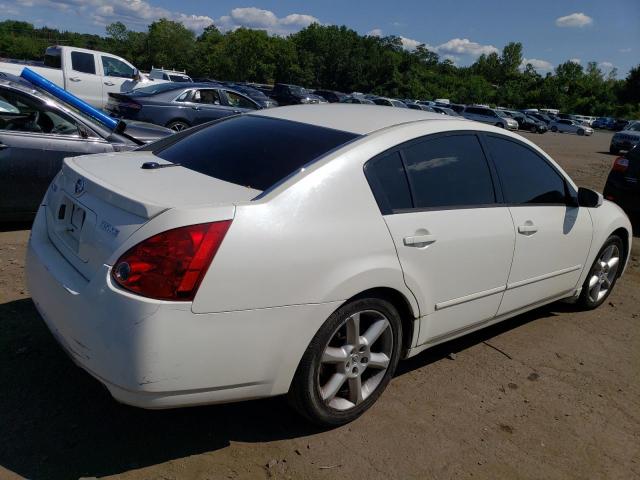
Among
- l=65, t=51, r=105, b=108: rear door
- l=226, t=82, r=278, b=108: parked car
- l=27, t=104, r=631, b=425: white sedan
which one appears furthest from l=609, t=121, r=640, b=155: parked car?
l=27, t=104, r=631, b=425: white sedan

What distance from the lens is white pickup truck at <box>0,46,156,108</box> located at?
15.4 meters

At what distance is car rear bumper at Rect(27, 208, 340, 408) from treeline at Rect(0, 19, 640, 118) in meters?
83.5

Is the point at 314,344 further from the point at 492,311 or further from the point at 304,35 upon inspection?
the point at 304,35

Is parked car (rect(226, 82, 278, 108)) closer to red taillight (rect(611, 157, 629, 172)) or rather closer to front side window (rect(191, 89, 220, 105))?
front side window (rect(191, 89, 220, 105))

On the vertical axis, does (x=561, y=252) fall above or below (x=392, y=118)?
below

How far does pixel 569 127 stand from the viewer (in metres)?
51.6

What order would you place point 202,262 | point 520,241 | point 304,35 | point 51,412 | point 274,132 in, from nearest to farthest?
1. point 202,262
2. point 51,412
3. point 274,132
4. point 520,241
5. point 304,35

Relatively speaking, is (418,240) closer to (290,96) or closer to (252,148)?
(252,148)

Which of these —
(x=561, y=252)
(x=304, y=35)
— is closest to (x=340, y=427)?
(x=561, y=252)

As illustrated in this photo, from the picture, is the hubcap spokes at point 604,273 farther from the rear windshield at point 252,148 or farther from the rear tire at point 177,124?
the rear tire at point 177,124

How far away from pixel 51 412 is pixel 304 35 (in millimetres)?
103463

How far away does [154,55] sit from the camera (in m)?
88.1

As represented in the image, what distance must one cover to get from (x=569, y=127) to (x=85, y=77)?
4624cm

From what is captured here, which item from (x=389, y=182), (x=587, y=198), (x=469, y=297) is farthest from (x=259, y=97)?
(x=389, y=182)
